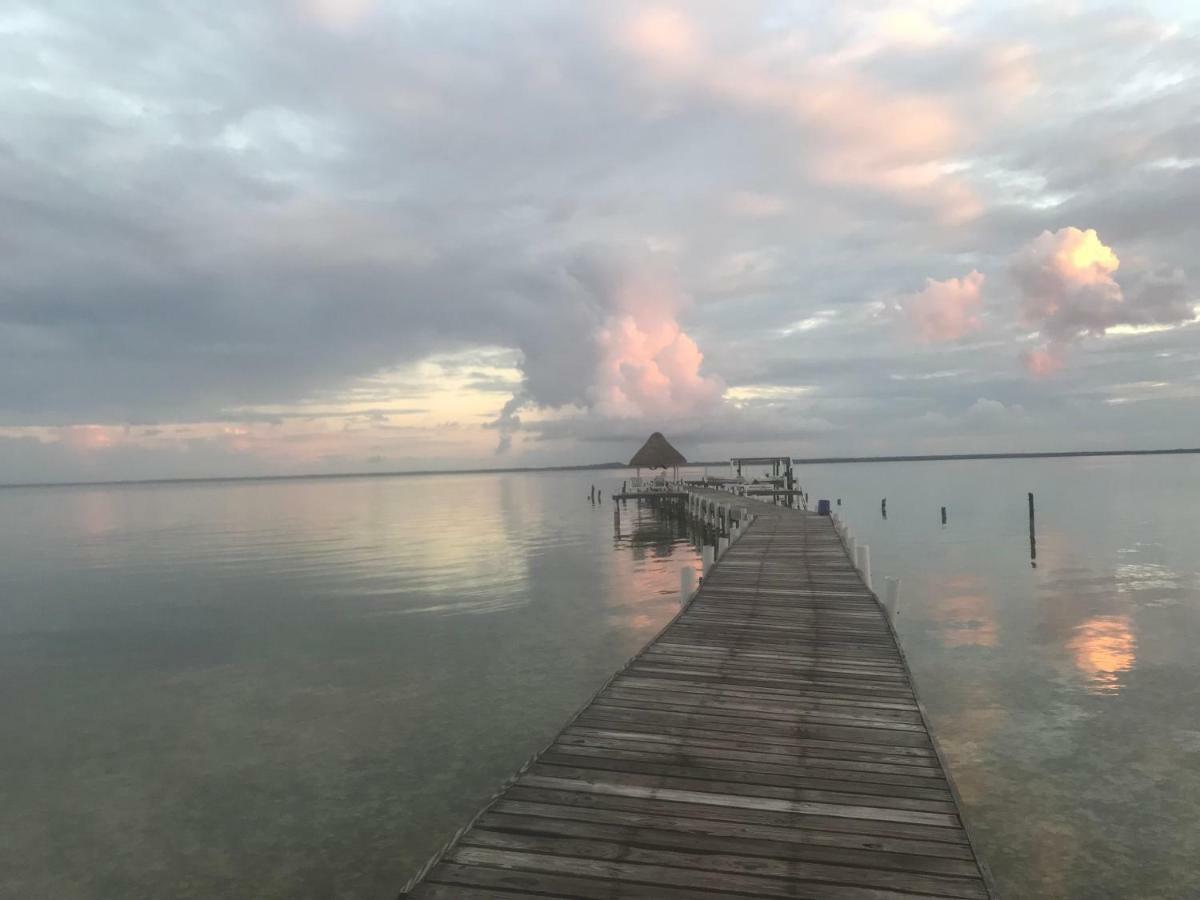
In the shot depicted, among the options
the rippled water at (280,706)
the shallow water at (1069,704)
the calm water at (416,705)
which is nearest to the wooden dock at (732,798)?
the shallow water at (1069,704)

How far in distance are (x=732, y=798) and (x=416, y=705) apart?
9.11m

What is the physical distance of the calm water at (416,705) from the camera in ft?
27.8

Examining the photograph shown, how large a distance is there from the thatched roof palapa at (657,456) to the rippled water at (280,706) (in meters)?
24.1

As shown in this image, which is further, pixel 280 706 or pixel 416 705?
pixel 280 706

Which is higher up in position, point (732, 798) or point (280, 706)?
point (732, 798)

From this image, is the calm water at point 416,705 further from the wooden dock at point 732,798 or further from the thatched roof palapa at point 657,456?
the thatched roof palapa at point 657,456

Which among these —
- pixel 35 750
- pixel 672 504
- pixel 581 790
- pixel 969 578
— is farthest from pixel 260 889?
pixel 672 504

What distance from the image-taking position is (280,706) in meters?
13.9

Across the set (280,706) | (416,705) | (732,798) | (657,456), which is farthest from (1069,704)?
(657,456)

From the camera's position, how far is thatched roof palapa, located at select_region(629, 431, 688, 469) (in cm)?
5734

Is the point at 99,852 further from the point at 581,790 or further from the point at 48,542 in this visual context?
the point at 48,542

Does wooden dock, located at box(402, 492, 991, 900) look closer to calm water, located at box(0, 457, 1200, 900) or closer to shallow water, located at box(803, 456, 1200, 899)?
shallow water, located at box(803, 456, 1200, 899)

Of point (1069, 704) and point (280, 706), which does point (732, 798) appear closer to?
point (1069, 704)

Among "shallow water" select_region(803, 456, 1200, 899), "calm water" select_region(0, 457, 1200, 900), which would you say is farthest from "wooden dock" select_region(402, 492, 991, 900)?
"calm water" select_region(0, 457, 1200, 900)
